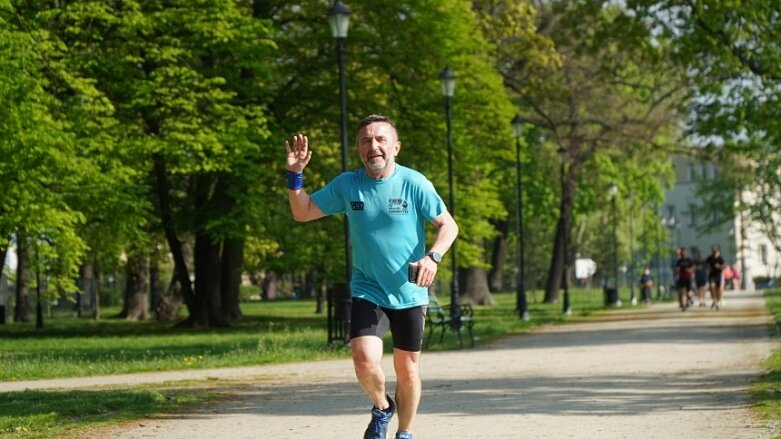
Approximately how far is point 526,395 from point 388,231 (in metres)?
6.77

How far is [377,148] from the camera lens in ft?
29.5

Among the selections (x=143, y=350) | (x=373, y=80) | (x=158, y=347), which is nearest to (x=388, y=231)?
(x=143, y=350)

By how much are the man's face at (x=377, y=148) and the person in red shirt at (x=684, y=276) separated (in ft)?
120

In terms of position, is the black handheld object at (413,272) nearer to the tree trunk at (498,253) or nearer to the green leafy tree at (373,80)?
the green leafy tree at (373,80)

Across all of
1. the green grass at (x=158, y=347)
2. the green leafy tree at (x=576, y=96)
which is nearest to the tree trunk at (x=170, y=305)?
the green grass at (x=158, y=347)

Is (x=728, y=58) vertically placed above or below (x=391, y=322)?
above


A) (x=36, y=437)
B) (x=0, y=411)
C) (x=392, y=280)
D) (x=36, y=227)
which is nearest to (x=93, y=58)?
(x=36, y=227)

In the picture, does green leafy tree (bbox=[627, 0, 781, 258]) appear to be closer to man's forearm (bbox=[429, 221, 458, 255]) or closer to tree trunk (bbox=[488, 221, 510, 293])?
man's forearm (bbox=[429, 221, 458, 255])

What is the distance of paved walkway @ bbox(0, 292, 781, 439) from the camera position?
11.9m

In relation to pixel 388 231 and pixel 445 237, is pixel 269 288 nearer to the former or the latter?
pixel 445 237

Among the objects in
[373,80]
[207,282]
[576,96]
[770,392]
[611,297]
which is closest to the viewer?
[770,392]

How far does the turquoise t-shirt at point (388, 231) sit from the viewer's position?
895 centimetres

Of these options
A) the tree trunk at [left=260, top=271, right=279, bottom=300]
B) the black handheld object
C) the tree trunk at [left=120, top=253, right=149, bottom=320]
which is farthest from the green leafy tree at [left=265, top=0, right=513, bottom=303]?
the tree trunk at [left=260, top=271, right=279, bottom=300]

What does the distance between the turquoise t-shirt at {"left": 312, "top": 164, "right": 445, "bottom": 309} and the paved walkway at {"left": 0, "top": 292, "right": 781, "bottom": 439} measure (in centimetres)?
259
